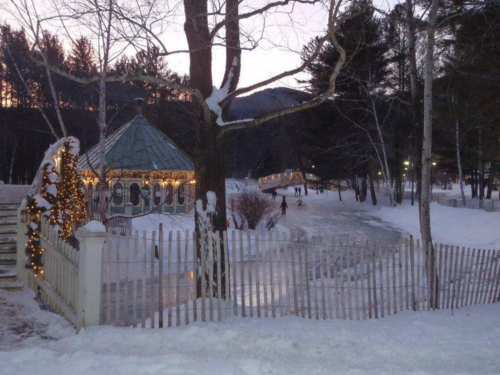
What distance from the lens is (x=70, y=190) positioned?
11.3 meters

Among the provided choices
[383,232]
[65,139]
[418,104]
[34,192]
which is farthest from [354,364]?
[383,232]

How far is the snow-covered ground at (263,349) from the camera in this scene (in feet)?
14.8

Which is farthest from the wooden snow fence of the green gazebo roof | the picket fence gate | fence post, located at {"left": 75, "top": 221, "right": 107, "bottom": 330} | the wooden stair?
the green gazebo roof

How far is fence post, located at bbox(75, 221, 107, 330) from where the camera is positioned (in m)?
5.59

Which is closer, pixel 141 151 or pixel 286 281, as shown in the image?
pixel 286 281

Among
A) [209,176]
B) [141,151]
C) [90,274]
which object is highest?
[141,151]

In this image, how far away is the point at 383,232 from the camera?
25.8 meters

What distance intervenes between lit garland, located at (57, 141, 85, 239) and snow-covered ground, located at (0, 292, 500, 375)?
487cm

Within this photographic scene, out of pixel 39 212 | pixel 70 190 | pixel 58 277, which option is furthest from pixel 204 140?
pixel 70 190

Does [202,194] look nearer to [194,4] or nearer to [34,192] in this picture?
[194,4]

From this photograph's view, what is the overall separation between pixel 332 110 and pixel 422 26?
28.6 m

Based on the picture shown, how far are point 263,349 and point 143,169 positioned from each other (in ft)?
66.1

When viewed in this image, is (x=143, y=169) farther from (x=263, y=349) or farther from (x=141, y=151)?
(x=263, y=349)

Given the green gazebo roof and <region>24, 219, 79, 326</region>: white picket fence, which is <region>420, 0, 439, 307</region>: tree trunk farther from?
the green gazebo roof
